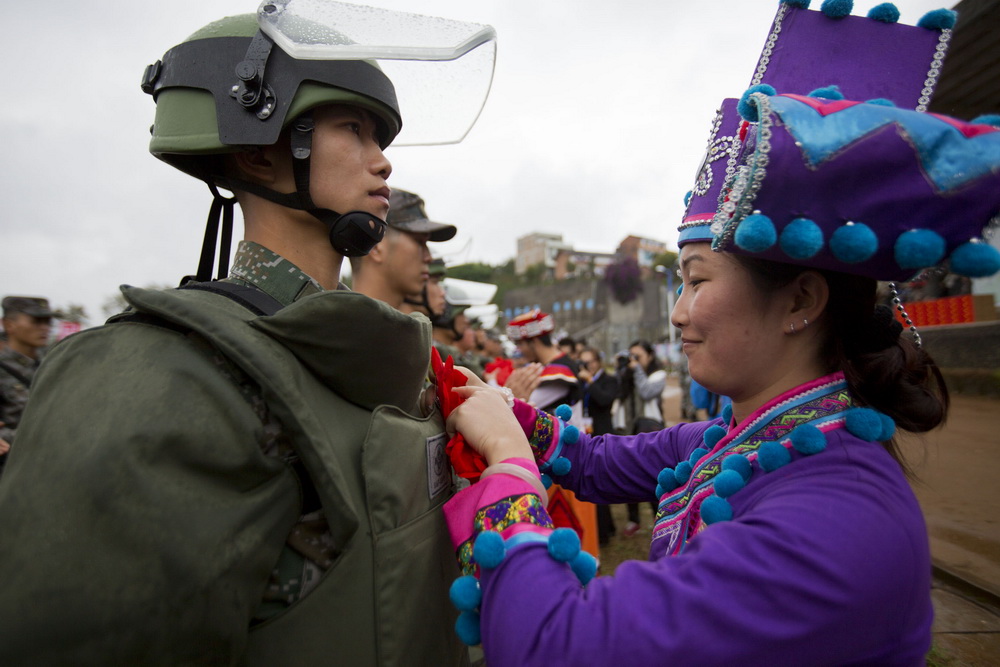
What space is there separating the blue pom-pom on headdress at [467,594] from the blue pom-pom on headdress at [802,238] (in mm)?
954

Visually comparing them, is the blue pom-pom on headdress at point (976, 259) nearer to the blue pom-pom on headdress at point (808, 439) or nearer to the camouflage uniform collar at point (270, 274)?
the blue pom-pom on headdress at point (808, 439)

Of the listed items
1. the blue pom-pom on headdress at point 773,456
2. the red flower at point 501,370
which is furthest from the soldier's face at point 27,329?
the blue pom-pom on headdress at point 773,456

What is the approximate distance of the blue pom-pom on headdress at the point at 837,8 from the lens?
54.9 inches

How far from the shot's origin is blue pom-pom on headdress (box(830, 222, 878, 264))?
1.07m

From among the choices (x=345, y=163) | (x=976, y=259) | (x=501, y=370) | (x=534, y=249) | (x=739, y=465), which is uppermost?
(x=534, y=249)

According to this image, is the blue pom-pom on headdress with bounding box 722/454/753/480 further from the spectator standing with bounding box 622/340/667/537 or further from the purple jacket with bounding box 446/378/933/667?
the spectator standing with bounding box 622/340/667/537

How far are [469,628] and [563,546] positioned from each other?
30cm

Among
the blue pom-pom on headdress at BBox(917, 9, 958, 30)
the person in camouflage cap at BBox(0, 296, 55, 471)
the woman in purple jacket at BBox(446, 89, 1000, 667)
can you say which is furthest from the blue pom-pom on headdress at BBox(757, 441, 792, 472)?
the person in camouflage cap at BBox(0, 296, 55, 471)

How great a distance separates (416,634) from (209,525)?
22.0 inches

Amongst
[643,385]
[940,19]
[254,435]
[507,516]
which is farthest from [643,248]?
[254,435]

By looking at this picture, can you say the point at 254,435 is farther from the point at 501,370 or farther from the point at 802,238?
the point at 501,370

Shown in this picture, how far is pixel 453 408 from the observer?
1597 mm

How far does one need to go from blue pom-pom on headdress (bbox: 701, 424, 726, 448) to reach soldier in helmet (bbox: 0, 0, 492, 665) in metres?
0.84

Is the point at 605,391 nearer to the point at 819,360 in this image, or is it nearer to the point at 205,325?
the point at 819,360
